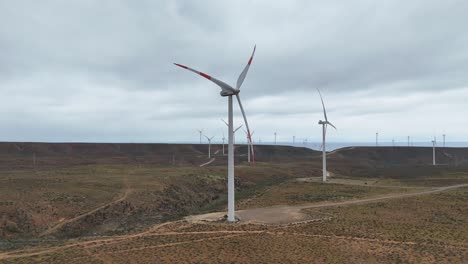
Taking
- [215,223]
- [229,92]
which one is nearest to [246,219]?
[215,223]

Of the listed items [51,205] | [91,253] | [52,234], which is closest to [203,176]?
[51,205]

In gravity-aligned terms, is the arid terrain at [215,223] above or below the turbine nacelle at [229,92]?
below

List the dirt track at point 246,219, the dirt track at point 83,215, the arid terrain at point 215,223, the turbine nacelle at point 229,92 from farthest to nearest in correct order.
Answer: the dirt track at point 83,215, the turbine nacelle at point 229,92, the dirt track at point 246,219, the arid terrain at point 215,223

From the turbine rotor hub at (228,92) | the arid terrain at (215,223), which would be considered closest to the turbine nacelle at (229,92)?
the turbine rotor hub at (228,92)

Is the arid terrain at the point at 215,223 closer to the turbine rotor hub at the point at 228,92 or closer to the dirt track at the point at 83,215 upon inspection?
the dirt track at the point at 83,215

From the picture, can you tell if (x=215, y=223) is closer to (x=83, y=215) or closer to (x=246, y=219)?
(x=246, y=219)

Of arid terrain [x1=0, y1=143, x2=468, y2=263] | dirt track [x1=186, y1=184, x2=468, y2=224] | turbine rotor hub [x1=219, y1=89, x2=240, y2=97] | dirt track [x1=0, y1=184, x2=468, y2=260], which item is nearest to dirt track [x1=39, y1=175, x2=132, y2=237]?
arid terrain [x1=0, y1=143, x2=468, y2=263]

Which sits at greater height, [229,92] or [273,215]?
[229,92]

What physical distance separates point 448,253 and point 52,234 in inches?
1624

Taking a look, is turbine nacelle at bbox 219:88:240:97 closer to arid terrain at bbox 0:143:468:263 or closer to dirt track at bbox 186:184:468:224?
arid terrain at bbox 0:143:468:263

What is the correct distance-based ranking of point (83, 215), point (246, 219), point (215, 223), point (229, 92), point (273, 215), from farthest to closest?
point (83, 215) < point (273, 215) < point (246, 219) < point (215, 223) < point (229, 92)

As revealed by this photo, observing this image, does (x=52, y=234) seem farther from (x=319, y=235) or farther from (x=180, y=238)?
(x=319, y=235)

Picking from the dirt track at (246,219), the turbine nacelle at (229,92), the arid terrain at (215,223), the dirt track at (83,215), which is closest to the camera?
the arid terrain at (215,223)

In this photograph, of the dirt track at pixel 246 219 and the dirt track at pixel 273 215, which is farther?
the dirt track at pixel 273 215
